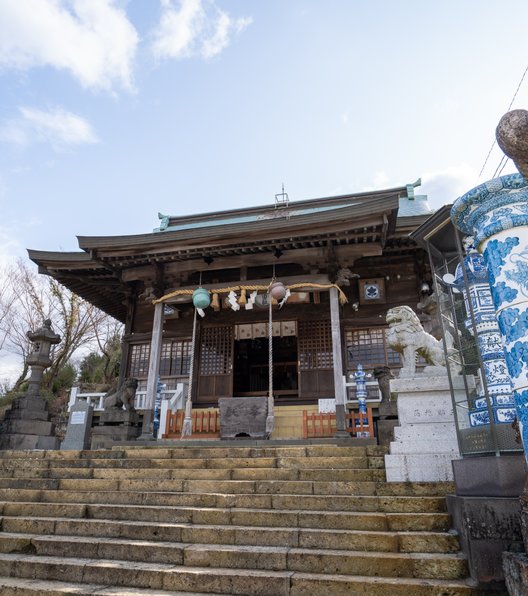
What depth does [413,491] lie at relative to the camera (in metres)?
4.51

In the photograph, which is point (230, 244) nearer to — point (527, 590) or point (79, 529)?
point (79, 529)

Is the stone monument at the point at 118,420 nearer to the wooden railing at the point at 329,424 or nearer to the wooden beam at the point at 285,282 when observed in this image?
the wooden beam at the point at 285,282

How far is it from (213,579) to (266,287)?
24.0 ft

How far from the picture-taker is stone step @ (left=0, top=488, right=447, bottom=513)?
4.23 meters

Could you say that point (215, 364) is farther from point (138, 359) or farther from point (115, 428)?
point (115, 428)

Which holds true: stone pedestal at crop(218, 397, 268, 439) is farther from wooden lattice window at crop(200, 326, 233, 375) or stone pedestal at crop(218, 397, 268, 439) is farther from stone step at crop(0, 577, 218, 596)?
stone step at crop(0, 577, 218, 596)

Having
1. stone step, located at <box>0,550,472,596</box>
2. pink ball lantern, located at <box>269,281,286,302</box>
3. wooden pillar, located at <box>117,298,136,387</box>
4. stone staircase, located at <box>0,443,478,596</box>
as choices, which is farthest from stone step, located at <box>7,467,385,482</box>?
wooden pillar, located at <box>117,298,136,387</box>

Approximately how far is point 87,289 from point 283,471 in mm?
10481

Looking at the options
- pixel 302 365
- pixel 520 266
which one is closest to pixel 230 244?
pixel 302 365

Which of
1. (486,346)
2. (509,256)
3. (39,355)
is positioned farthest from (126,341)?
(509,256)

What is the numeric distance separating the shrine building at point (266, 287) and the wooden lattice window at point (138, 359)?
0.11 feet

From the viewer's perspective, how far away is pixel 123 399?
9914 millimetres

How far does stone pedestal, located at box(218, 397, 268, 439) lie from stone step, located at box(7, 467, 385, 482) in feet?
10.7

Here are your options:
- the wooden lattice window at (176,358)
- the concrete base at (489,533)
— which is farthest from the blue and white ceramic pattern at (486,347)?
the wooden lattice window at (176,358)
